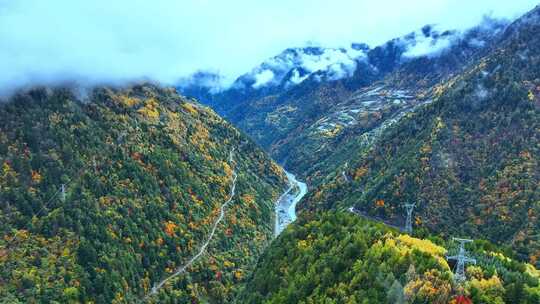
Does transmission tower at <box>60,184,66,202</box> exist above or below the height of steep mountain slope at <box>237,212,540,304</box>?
above

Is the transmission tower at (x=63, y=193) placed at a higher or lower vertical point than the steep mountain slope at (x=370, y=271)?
higher

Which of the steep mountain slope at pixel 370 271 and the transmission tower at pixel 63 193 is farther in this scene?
the transmission tower at pixel 63 193

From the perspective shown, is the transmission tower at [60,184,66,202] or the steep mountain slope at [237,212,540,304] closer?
the steep mountain slope at [237,212,540,304]

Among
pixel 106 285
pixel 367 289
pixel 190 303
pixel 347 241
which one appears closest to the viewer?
pixel 367 289

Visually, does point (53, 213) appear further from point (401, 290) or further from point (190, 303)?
point (401, 290)

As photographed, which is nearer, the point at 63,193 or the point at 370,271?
the point at 370,271

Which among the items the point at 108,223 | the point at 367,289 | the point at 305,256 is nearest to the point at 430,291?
the point at 367,289

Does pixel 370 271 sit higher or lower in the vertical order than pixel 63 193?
lower

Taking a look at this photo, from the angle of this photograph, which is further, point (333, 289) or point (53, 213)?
point (53, 213)
